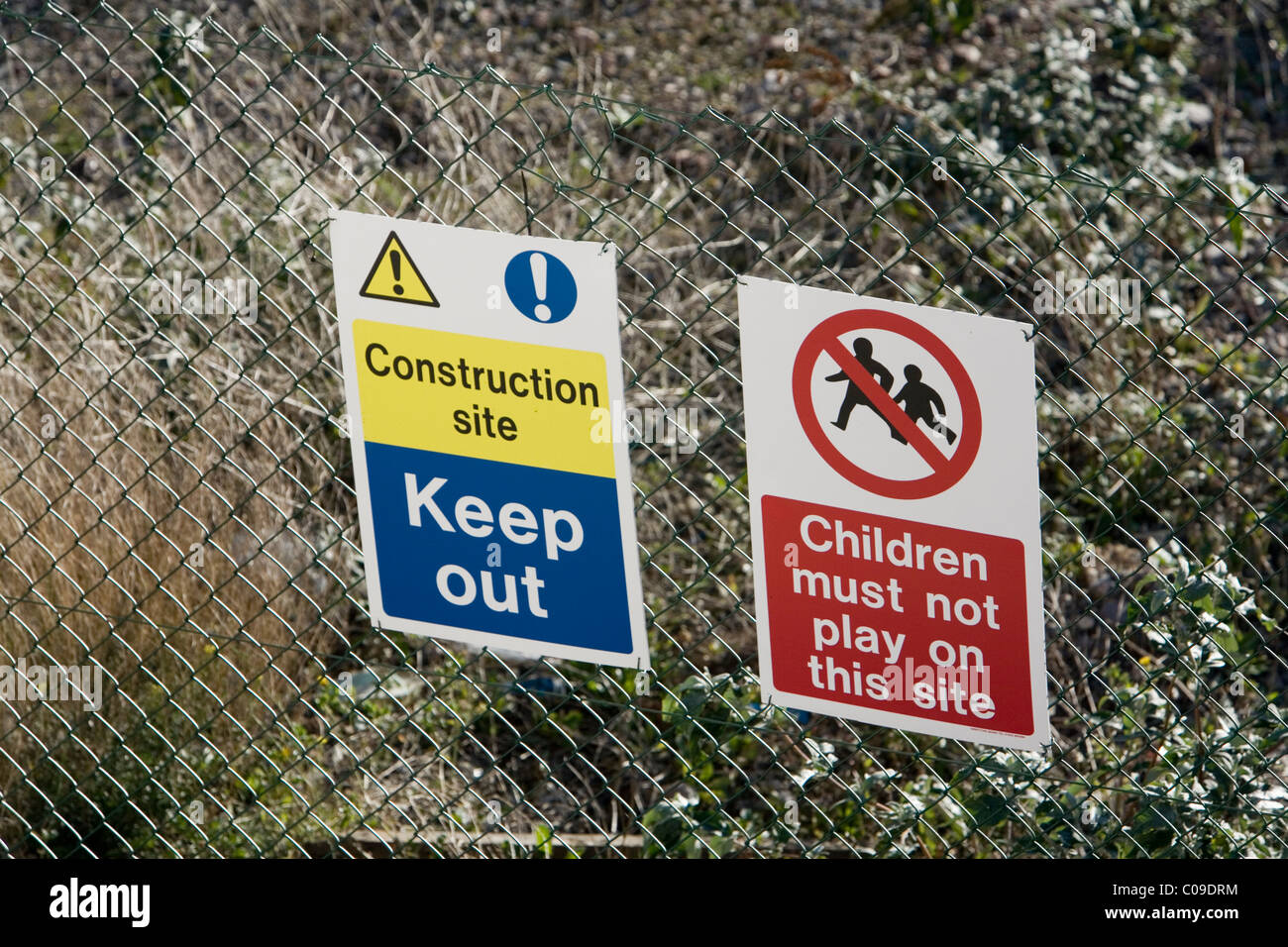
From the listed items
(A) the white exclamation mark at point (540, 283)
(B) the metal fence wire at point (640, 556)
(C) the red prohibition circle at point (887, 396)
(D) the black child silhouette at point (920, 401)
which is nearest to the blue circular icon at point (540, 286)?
(A) the white exclamation mark at point (540, 283)

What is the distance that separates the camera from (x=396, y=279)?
2.40 metres

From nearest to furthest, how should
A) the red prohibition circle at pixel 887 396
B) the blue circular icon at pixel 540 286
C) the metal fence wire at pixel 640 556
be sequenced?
1. the red prohibition circle at pixel 887 396
2. the blue circular icon at pixel 540 286
3. the metal fence wire at pixel 640 556

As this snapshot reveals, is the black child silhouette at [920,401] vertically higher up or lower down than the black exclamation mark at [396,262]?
lower down

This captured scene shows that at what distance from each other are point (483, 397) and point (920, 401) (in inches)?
29.9

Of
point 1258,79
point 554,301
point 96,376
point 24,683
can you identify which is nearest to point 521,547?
point 554,301

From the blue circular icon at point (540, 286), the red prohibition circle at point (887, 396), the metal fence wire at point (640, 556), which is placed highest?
the blue circular icon at point (540, 286)

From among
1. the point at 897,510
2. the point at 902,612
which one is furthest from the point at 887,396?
the point at 902,612

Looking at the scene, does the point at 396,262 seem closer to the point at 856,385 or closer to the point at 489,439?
the point at 489,439

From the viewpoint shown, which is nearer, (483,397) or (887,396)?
(887,396)

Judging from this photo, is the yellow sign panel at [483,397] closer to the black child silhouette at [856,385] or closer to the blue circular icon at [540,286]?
the blue circular icon at [540,286]

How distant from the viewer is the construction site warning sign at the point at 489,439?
2324mm

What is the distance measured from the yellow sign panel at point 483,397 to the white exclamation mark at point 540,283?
0.06 metres

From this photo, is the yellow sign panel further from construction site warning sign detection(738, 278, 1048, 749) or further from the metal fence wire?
construction site warning sign detection(738, 278, 1048, 749)

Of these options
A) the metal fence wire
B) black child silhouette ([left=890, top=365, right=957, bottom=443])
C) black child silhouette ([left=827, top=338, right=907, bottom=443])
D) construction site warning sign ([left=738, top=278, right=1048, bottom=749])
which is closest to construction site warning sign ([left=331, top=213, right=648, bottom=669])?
the metal fence wire
